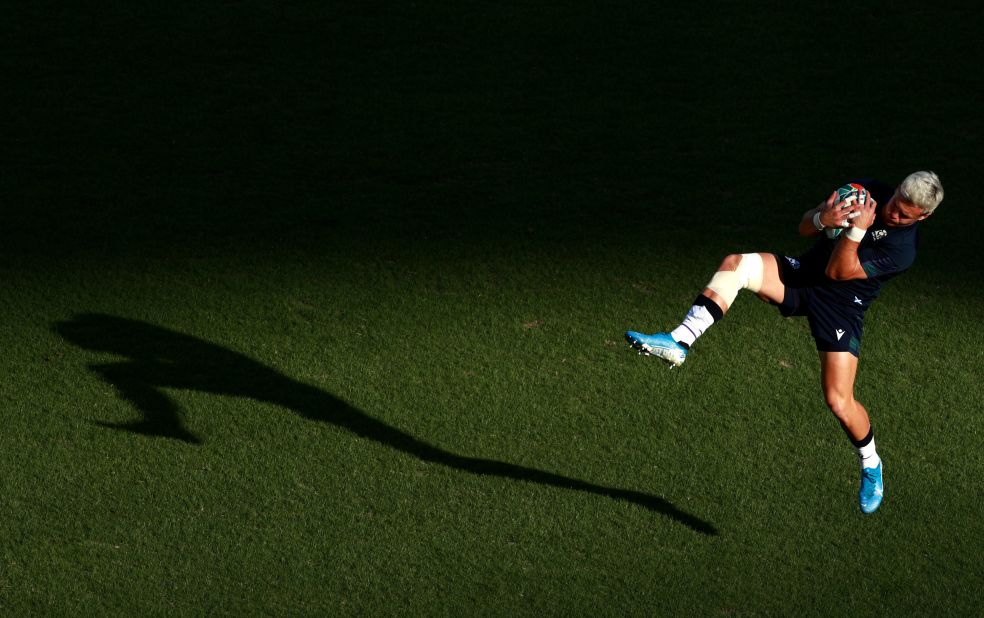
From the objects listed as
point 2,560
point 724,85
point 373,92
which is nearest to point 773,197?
point 724,85

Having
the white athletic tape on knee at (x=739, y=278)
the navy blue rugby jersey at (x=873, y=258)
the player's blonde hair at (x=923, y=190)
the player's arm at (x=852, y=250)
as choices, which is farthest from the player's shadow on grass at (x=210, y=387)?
the player's blonde hair at (x=923, y=190)

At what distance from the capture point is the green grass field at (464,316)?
6082 millimetres

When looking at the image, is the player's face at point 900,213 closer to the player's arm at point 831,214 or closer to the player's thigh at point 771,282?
the player's arm at point 831,214

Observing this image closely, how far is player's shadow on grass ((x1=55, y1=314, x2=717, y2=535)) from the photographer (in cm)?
667

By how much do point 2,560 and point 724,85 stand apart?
24.6ft

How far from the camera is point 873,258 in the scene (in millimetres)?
5938

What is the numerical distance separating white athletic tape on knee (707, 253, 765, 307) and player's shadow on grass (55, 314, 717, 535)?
48.6 inches

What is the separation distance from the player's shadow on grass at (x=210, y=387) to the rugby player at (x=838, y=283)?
3.05 ft

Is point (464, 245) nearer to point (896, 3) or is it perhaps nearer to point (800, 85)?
point (800, 85)

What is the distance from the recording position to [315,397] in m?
7.28

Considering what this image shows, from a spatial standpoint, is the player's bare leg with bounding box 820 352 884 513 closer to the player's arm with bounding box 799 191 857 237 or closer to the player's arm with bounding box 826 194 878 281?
the player's arm with bounding box 826 194 878 281

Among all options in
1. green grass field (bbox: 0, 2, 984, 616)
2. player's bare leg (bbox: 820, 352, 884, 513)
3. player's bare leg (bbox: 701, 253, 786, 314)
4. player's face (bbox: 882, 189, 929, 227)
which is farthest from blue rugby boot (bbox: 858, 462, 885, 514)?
player's face (bbox: 882, 189, 929, 227)

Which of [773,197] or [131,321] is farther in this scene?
[773,197]

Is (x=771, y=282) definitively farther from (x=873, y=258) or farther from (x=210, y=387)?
(x=210, y=387)
